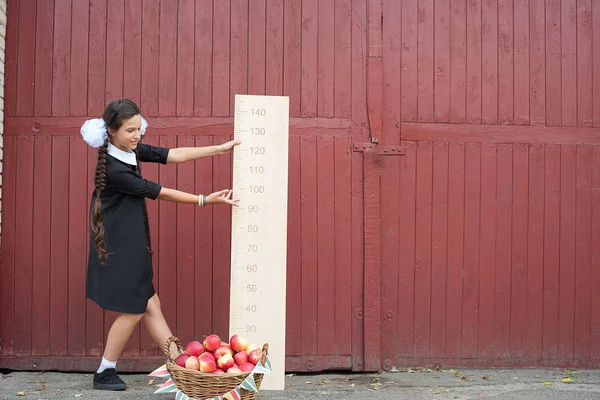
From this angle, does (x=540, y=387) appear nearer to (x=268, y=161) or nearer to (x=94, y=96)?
(x=268, y=161)

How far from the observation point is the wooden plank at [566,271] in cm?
Result: 502

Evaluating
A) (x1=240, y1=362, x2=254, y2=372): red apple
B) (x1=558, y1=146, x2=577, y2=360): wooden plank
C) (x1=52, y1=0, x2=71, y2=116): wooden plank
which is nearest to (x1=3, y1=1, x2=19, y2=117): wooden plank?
(x1=52, y1=0, x2=71, y2=116): wooden plank

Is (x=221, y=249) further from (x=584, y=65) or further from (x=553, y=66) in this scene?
(x=584, y=65)

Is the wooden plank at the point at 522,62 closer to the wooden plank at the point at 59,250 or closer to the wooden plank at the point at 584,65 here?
the wooden plank at the point at 584,65

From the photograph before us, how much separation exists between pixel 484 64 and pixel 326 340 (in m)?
2.18

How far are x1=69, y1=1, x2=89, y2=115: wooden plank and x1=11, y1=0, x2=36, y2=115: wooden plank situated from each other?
0.27 meters

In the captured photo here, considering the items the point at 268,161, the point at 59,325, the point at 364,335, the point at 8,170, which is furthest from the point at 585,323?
the point at 8,170

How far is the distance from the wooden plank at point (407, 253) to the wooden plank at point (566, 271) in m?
1.02

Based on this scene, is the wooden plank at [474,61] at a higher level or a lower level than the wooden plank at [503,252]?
higher

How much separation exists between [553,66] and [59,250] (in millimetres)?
3599

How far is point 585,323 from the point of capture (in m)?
5.03

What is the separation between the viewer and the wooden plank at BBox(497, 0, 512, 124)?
5.04 metres

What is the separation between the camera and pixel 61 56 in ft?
16.1

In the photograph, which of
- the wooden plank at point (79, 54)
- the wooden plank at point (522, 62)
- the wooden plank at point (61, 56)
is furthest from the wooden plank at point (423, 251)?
the wooden plank at point (61, 56)
